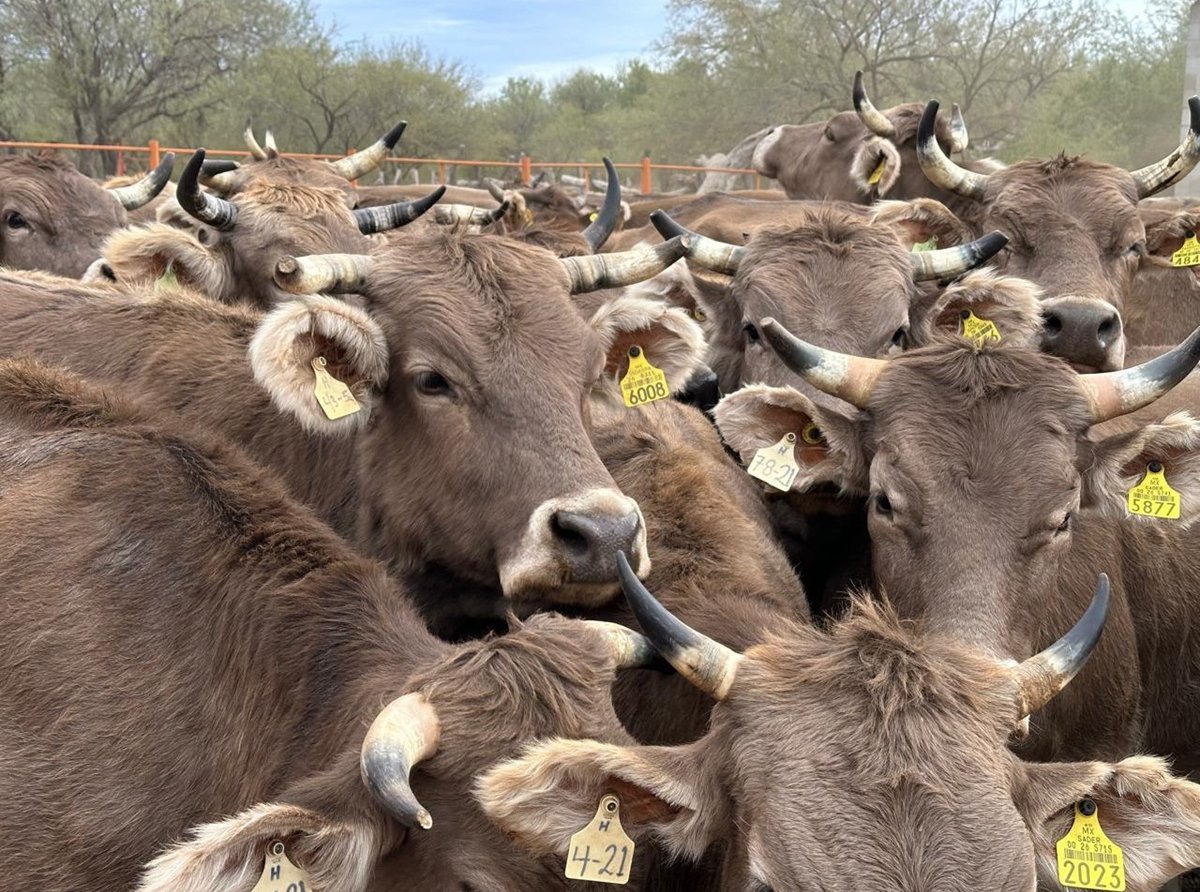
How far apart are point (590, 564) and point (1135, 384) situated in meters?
1.92

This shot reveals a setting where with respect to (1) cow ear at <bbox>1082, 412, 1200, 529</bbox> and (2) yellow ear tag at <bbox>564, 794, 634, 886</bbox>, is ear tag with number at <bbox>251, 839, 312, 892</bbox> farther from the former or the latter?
(1) cow ear at <bbox>1082, 412, 1200, 529</bbox>

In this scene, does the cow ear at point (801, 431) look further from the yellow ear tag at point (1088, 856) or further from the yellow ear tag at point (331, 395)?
the yellow ear tag at point (1088, 856)

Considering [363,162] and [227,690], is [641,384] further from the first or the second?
[363,162]

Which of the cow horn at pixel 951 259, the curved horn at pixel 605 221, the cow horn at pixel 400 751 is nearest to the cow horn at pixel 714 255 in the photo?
the curved horn at pixel 605 221

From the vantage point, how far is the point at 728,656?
2.93m

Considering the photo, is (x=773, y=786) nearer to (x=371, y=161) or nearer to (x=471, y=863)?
(x=471, y=863)

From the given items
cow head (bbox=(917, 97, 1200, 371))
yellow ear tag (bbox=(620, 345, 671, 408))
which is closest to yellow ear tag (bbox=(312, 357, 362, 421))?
yellow ear tag (bbox=(620, 345, 671, 408))

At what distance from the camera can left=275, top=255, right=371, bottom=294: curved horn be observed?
14.3 feet

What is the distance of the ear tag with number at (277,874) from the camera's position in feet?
8.50

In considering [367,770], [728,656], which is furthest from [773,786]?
[367,770]

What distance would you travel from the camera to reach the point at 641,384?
192 inches

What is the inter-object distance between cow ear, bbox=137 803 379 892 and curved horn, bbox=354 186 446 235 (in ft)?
15.2

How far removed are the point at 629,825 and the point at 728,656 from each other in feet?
1.45

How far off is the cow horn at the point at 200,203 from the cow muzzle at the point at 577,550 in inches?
113
